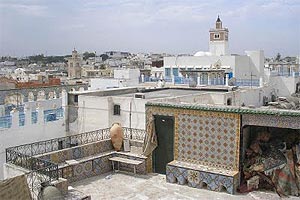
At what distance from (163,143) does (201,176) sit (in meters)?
1.75

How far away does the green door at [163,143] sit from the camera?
1095 cm

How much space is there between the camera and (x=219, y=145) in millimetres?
9930

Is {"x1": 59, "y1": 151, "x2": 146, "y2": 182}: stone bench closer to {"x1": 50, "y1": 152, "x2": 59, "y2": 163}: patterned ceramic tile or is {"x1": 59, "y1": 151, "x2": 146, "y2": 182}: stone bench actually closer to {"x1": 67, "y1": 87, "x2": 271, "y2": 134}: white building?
{"x1": 50, "y1": 152, "x2": 59, "y2": 163}: patterned ceramic tile

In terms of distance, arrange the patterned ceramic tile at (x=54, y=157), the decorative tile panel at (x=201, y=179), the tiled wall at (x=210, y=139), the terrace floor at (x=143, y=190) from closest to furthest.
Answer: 1. the terrace floor at (x=143, y=190)
2. the decorative tile panel at (x=201, y=179)
3. the tiled wall at (x=210, y=139)
4. the patterned ceramic tile at (x=54, y=157)

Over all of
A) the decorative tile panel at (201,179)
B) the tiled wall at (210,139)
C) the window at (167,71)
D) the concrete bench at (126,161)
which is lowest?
the decorative tile panel at (201,179)

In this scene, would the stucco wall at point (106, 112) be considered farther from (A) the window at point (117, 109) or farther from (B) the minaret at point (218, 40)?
(B) the minaret at point (218, 40)

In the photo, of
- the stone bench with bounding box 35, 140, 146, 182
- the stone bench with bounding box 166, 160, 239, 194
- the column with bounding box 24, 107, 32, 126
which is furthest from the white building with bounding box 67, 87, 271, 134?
the stone bench with bounding box 166, 160, 239, 194

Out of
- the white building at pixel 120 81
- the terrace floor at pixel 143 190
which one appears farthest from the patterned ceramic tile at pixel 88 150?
the white building at pixel 120 81

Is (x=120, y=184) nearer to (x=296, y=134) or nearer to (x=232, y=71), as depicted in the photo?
(x=296, y=134)

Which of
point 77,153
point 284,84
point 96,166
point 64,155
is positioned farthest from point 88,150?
point 284,84

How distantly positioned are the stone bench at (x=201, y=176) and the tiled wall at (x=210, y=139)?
21 cm

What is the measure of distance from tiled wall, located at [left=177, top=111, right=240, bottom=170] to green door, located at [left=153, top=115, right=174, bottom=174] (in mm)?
427

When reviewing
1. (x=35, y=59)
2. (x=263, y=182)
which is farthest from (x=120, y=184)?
(x=35, y=59)

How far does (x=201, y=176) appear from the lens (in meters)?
9.88
